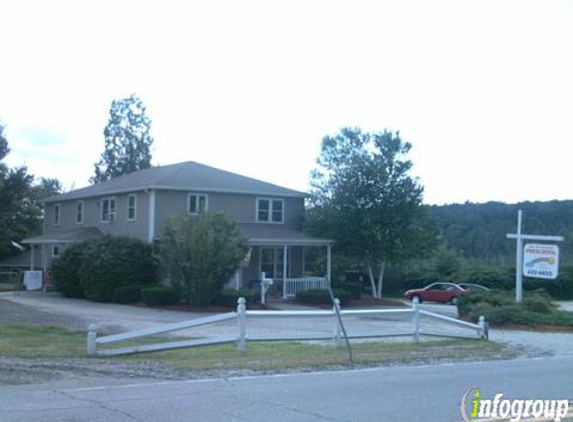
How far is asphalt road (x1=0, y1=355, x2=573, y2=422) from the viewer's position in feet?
28.0

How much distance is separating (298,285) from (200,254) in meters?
7.57

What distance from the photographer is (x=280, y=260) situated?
37.4 meters

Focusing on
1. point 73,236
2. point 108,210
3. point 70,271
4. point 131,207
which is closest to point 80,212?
point 108,210

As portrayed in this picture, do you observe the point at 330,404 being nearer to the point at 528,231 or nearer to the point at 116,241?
the point at 116,241

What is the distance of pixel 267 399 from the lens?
9633 millimetres

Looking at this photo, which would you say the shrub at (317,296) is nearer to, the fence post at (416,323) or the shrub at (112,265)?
the shrub at (112,265)

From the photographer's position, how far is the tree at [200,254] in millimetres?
29172

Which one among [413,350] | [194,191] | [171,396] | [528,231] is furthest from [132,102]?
[171,396]

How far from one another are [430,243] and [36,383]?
30.0 m

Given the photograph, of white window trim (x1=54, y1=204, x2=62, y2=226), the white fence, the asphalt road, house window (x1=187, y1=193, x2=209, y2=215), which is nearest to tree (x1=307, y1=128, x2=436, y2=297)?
house window (x1=187, y1=193, x2=209, y2=215)

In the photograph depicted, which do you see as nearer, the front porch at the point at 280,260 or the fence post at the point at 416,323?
the fence post at the point at 416,323
